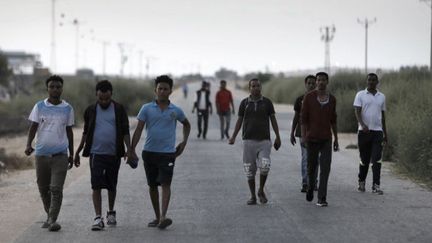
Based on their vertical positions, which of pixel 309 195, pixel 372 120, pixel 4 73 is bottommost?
pixel 309 195

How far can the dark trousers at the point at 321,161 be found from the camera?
11641mm

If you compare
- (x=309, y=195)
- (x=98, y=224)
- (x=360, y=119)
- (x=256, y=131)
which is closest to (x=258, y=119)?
(x=256, y=131)

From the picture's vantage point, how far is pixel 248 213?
437 inches

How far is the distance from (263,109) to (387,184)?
383 centimetres

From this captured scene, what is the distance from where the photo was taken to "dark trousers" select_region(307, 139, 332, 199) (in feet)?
38.2

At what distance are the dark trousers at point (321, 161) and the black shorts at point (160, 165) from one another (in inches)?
102

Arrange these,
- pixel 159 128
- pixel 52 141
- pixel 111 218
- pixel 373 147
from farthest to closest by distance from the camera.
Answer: pixel 373 147 < pixel 111 218 < pixel 159 128 < pixel 52 141

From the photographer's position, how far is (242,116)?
12.1m

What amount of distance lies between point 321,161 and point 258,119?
3.51 ft

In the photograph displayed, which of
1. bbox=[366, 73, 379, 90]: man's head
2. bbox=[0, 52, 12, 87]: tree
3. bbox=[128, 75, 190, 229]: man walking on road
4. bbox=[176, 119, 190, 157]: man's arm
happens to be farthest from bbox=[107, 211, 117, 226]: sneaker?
bbox=[0, 52, 12, 87]: tree

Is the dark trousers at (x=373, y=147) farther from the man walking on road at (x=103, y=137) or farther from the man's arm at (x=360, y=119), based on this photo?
the man walking on road at (x=103, y=137)

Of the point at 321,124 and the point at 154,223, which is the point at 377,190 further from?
the point at 154,223

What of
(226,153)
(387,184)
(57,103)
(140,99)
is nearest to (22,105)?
(140,99)

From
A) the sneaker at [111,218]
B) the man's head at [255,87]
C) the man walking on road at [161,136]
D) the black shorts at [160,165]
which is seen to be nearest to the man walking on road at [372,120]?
the man's head at [255,87]
